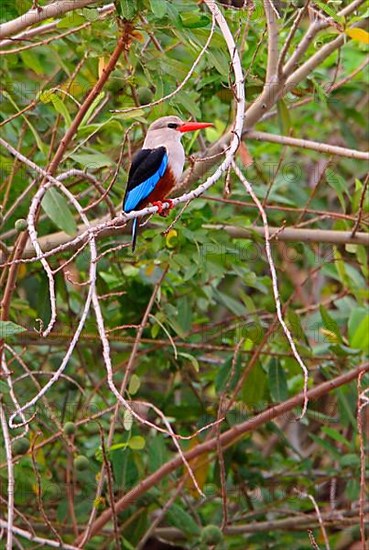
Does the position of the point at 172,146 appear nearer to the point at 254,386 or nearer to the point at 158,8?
the point at 158,8

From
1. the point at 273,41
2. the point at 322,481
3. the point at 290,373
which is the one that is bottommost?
the point at 322,481

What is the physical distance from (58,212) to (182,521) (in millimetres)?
1233

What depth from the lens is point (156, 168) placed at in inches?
131

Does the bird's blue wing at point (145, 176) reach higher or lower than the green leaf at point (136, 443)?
higher

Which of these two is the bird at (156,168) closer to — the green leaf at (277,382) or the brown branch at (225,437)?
the brown branch at (225,437)

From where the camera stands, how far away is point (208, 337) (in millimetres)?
4473

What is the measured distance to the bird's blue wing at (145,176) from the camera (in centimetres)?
330

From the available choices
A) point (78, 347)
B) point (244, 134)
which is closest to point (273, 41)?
point (244, 134)

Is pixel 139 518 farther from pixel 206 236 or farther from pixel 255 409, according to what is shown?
pixel 206 236

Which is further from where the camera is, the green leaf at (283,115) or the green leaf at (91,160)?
the green leaf at (283,115)

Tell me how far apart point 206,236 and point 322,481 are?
1.22 m

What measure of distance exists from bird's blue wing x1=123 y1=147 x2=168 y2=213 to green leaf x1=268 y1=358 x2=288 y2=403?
0.99 metres

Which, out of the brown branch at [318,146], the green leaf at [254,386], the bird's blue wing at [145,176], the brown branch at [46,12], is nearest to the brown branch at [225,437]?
the green leaf at [254,386]

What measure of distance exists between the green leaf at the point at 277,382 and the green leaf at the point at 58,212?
1079 mm
